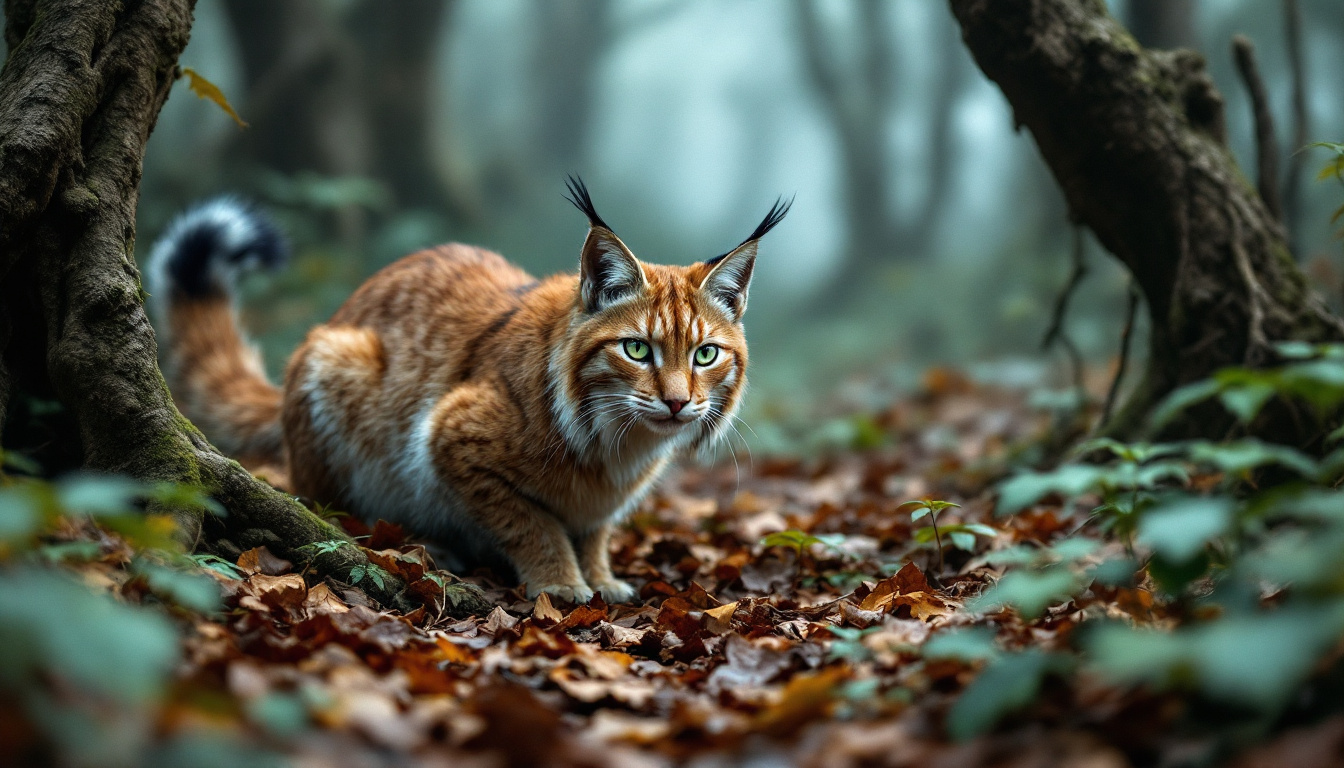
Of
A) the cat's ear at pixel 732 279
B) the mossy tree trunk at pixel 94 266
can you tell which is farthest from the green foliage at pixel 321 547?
the cat's ear at pixel 732 279

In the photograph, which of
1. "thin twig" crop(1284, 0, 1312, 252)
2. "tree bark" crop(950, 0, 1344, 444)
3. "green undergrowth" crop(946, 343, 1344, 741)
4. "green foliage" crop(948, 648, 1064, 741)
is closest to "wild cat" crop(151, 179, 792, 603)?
"tree bark" crop(950, 0, 1344, 444)

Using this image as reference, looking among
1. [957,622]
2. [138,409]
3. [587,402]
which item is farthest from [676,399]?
[138,409]

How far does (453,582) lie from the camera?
3545 millimetres

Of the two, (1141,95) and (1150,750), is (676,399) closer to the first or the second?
(1150,750)

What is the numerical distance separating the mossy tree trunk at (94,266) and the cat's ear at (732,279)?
1825mm

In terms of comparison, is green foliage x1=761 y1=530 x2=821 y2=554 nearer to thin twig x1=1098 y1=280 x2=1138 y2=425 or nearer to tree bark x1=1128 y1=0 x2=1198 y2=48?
thin twig x1=1098 y1=280 x2=1138 y2=425

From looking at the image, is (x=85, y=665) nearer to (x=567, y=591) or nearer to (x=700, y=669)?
(x=700, y=669)

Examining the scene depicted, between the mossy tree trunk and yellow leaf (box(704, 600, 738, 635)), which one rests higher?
the mossy tree trunk

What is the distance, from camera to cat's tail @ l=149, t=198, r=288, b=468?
459 centimetres

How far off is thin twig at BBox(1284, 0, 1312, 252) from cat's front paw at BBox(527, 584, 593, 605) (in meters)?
4.32

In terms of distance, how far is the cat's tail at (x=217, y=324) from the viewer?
4586 millimetres

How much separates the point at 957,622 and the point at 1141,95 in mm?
2752

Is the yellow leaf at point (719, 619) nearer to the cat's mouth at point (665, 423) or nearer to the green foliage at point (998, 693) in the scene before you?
the cat's mouth at point (665, 423)

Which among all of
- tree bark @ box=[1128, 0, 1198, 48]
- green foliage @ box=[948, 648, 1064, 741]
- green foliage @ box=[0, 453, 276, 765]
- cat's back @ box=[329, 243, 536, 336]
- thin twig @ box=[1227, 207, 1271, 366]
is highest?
tree bark @ box=[1128, 0, 1198, 48]
